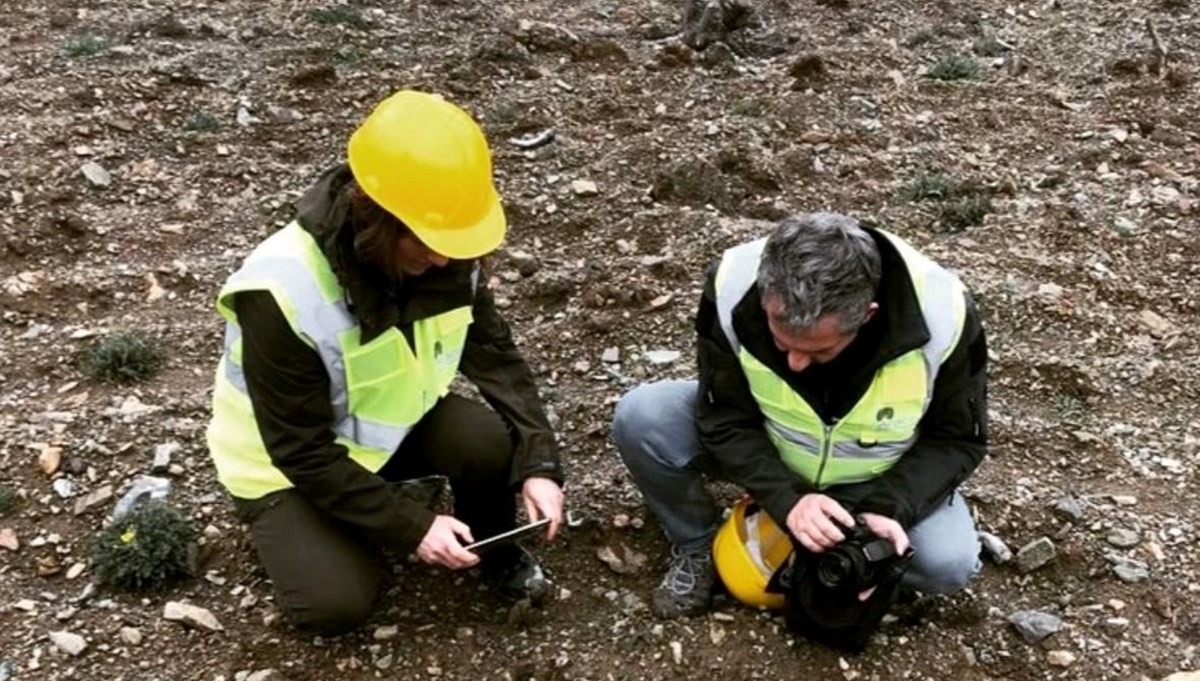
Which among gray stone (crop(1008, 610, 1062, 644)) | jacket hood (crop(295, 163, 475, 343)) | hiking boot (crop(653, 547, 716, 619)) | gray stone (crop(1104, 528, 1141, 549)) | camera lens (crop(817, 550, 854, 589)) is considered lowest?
hiking boot (crop(653, 547, 716, 619))

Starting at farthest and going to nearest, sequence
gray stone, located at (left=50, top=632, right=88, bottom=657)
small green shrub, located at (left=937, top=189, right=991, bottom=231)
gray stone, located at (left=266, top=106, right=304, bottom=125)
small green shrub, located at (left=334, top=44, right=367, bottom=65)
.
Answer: small green shrub, located at (left=334, top=44, right=367, bottom=65) → gray stone, located at (left=266, top=106, right=304, bottom=125) → small green shrub, located at (left=937, top=189, right=991, bottom=231) → gray stone, located at (left=50, top=632, right=88, bottom=657)

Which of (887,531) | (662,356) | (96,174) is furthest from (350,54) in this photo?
(887,531)

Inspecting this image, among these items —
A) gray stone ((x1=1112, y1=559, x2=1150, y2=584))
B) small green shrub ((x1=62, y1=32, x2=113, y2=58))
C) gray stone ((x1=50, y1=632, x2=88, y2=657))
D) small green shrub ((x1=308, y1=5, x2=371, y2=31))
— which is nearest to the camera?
gray stone ((x1=50, y1=632, x2=88, y2=657))

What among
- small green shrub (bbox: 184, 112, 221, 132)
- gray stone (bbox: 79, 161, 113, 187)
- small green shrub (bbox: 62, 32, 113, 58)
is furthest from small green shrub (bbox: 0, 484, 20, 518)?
small green shrub (bbox: 62, 32, 113, 58)

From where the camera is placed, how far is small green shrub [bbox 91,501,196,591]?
373cm

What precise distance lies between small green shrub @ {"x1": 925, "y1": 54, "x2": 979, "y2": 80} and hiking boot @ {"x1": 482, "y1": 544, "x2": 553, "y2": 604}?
4.68 metres

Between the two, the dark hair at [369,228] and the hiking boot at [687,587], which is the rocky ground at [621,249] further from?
the dark hair at [369,228]

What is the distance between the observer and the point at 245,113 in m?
6.55

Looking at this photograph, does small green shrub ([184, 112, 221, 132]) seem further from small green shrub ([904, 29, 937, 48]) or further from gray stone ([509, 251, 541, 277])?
small green shrub ([904, 29, 937, 48])

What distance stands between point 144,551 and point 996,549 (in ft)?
8.47

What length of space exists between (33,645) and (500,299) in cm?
228

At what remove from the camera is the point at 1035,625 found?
365 cm

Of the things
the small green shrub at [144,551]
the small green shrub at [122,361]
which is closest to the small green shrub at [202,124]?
the small green shrub at [122,361]

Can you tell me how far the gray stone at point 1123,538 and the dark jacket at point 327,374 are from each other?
7.09ft
